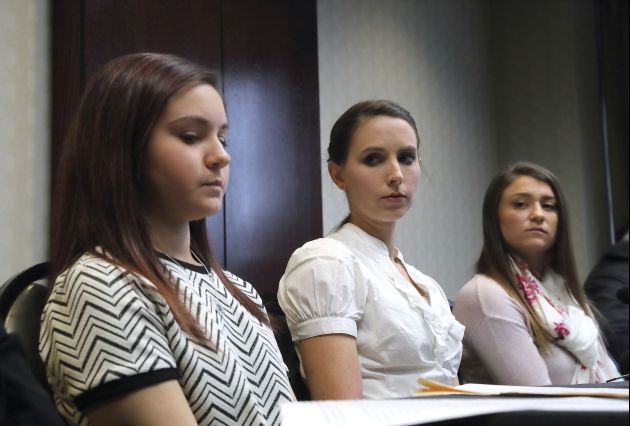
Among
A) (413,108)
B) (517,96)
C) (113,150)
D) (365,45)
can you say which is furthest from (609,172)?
(113,150)

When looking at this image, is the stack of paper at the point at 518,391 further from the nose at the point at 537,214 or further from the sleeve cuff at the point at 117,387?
the nose at the point at 537,214

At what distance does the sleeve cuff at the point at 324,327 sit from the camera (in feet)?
5.41

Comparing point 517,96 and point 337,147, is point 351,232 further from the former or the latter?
point 517,96

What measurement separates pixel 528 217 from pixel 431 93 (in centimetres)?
215

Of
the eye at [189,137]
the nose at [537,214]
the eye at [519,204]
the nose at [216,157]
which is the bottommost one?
the nose at [537,214]

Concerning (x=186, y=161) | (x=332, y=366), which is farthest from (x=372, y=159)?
(x=186, y=161)

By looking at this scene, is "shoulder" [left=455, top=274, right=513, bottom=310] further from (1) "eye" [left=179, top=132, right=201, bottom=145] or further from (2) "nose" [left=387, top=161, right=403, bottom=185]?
(1) "eye" [left=179, top=132, right=201, bottom=145]

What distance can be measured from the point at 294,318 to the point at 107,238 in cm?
60

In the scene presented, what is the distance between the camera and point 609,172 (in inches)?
201

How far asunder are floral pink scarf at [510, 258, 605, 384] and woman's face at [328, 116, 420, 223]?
27.8 inches

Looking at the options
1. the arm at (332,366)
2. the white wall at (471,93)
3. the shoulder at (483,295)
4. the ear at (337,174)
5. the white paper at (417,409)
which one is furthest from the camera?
the white wall at (471,93)

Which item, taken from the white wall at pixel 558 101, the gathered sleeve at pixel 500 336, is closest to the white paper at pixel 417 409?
the gathered sleeve at pixel 500 336

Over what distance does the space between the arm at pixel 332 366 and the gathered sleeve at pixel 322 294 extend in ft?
0.06

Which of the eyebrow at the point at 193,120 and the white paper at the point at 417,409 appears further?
the eyebrow at the point at 193,120
